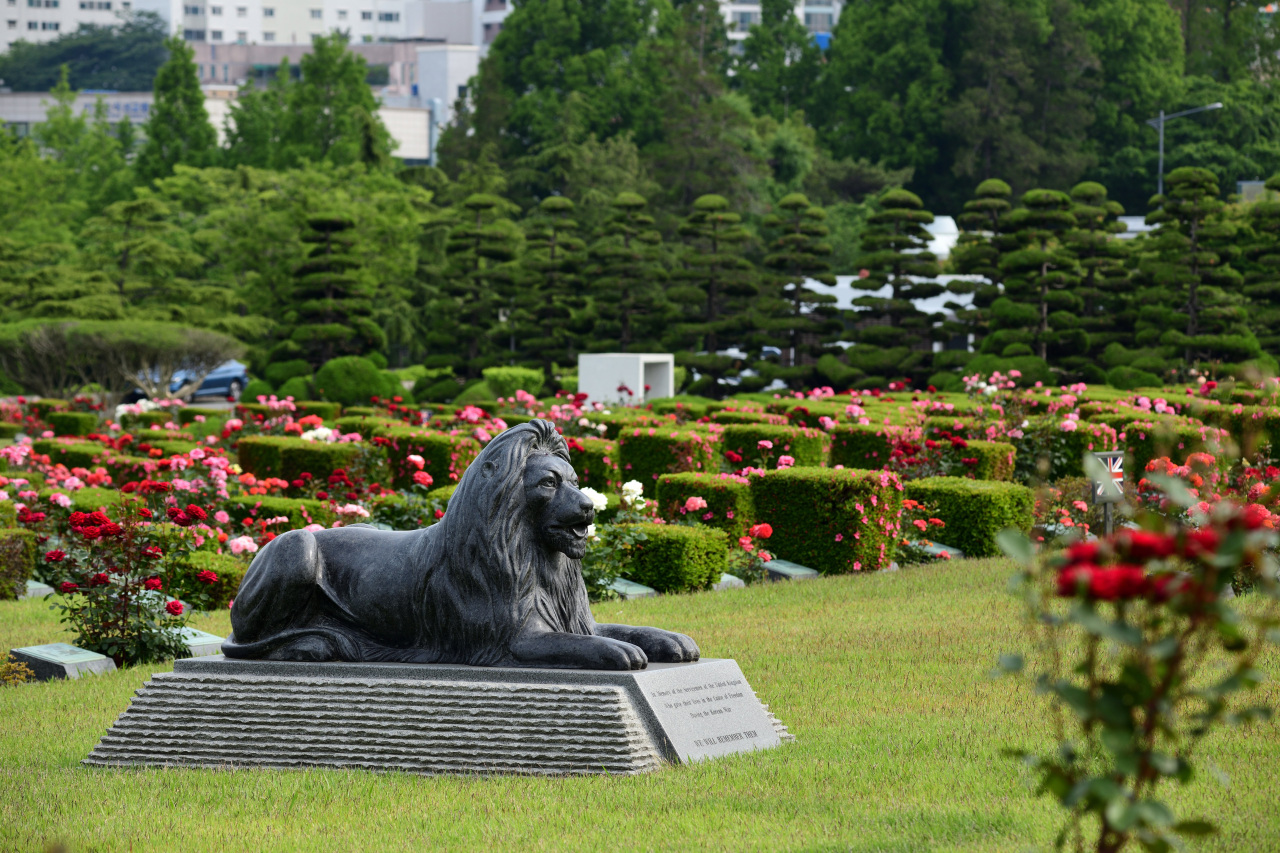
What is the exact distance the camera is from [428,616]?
603 centimetres

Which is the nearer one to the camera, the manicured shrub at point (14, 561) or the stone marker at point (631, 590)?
the stone marker at point (631, 590)

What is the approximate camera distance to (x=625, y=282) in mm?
36938

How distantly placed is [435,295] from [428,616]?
3994 centimetres

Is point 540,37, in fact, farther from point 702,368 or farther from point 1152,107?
point 702,368

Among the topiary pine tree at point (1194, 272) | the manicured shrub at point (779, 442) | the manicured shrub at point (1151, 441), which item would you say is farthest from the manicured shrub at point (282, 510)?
the topiary pine tree at point (1194, 272)

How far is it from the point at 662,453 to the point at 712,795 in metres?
11.1

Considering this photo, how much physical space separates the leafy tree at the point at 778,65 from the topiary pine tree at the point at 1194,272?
3434 cm

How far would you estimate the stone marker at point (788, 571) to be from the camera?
12.8 meters

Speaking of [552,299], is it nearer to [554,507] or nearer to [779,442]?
[779,442]

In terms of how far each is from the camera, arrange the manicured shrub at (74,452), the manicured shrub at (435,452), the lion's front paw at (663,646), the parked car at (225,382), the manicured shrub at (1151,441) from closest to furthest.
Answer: the lion's front paw at (663,646)
the manicured shrub at (1151,441)
the manicured shrub at (435,452)
the manicured shrub at (74,452)
the parked car at (225,382)

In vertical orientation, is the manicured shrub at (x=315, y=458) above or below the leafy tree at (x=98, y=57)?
below

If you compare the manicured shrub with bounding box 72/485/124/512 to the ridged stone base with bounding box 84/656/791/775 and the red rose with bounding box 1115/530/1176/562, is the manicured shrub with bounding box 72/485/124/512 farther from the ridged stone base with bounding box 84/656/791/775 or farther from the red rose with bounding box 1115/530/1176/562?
the red rose with bounding box 1115/530/1176/562

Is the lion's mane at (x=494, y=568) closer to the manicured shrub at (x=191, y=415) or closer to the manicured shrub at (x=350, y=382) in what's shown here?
the manicured shrub at (x=191, y=415)

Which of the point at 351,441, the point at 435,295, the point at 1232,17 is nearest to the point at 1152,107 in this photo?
the point at 1232,17
